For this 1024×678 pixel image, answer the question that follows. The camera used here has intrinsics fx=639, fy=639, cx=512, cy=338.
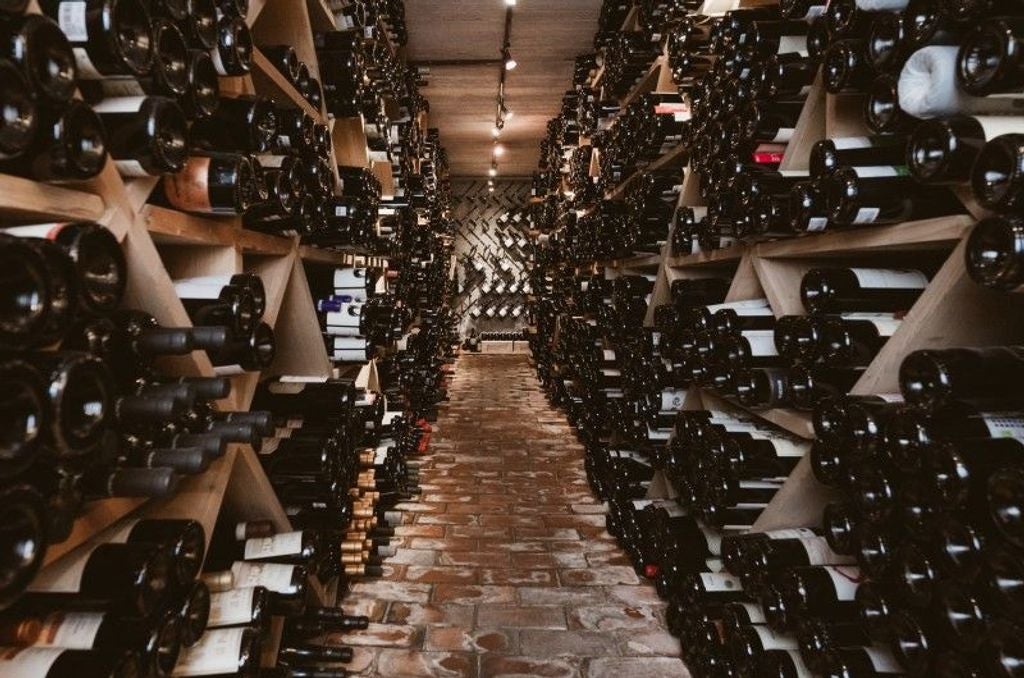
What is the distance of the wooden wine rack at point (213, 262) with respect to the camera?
1032 millimetres

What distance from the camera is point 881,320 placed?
1483mm

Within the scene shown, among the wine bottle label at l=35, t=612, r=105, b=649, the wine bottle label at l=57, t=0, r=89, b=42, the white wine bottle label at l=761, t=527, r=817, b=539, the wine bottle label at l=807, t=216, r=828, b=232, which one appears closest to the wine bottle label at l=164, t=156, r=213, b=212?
the wine bottle label at l=57, t=0, r=89, b=42

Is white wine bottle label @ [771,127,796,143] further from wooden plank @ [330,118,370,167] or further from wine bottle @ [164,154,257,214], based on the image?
wooden plank @ [330,118,370,167]

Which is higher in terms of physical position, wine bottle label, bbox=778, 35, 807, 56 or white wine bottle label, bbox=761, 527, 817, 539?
wine bottle label, bbox=778, 35, 807, 56

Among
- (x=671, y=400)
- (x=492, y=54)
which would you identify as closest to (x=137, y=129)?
(x=671, y=400)

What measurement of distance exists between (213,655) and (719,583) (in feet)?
4.98

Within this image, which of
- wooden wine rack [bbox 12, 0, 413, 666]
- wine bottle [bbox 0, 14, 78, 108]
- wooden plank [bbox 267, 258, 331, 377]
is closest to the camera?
wine bottle [bbox 0, 14, 78, 108]

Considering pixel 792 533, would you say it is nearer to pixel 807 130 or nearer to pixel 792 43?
pixel 807 130

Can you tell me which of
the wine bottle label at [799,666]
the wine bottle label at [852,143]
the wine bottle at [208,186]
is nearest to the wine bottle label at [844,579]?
the wine bottle label at [799,666]

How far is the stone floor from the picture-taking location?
7.18 ft

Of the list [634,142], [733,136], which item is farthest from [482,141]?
[733,136]

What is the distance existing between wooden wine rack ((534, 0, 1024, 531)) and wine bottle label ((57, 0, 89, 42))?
1452mm

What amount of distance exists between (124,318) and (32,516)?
1.40ft

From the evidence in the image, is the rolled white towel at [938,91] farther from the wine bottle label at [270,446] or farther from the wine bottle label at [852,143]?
the wine bottle label at [270,446]
